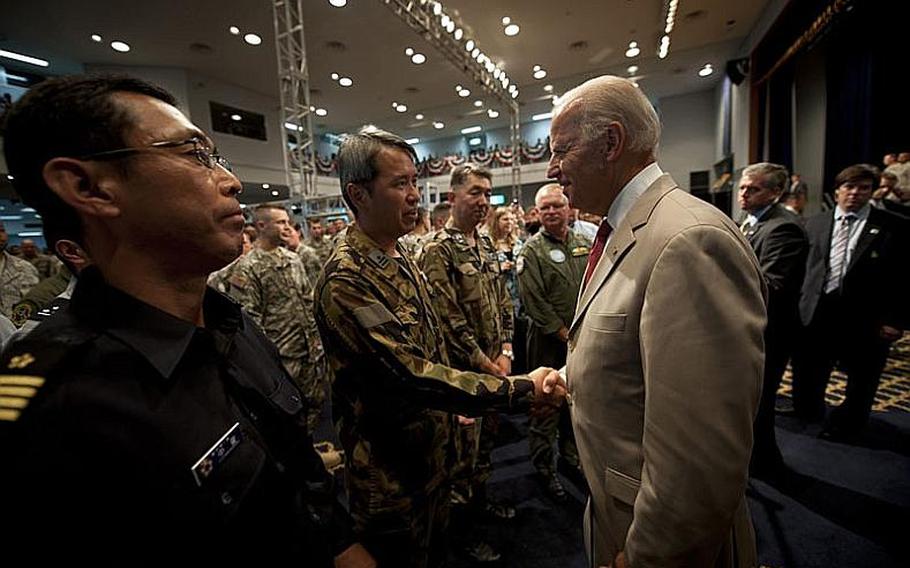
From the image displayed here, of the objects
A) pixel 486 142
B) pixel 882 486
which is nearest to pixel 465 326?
pixel 882 486

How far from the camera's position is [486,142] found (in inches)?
808

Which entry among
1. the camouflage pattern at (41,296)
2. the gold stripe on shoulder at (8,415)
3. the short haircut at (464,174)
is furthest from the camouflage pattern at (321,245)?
the gold stripe on shoulder at (8,415)

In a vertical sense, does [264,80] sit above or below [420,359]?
above

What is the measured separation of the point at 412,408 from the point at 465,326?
0.90 meters

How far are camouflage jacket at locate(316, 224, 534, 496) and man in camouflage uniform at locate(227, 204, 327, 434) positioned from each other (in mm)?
2016

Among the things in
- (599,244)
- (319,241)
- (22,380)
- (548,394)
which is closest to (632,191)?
A: (599,244)

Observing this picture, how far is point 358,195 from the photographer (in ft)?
5.29

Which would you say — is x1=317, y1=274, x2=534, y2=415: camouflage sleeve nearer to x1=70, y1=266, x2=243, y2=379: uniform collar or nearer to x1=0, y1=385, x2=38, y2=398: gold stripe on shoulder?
x1=70, y1=266, x2=243, y2=379: uniform collar

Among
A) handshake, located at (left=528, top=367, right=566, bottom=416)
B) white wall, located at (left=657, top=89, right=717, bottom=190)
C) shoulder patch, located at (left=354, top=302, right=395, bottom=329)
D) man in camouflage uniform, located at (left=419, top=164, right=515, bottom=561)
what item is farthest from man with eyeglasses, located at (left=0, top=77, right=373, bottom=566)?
white wall, located at (left=657, top=89, right=717, bottom=190)

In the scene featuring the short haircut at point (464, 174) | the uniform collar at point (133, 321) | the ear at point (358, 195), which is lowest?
the uniform collar at point (133, 321)

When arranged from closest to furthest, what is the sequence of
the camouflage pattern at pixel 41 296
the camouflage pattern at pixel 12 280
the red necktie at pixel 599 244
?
1. the red necktie at pixel 599 244
2. the camouflage pattern at pixel 41 296
3. the camouflage pattern at pixel 12 280

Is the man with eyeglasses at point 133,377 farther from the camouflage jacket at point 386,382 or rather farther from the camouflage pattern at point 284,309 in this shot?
the camouflage pattern at point 284,309

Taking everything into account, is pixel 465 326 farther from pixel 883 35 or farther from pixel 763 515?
pixel 883 35

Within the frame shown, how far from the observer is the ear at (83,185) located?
2.38ft
